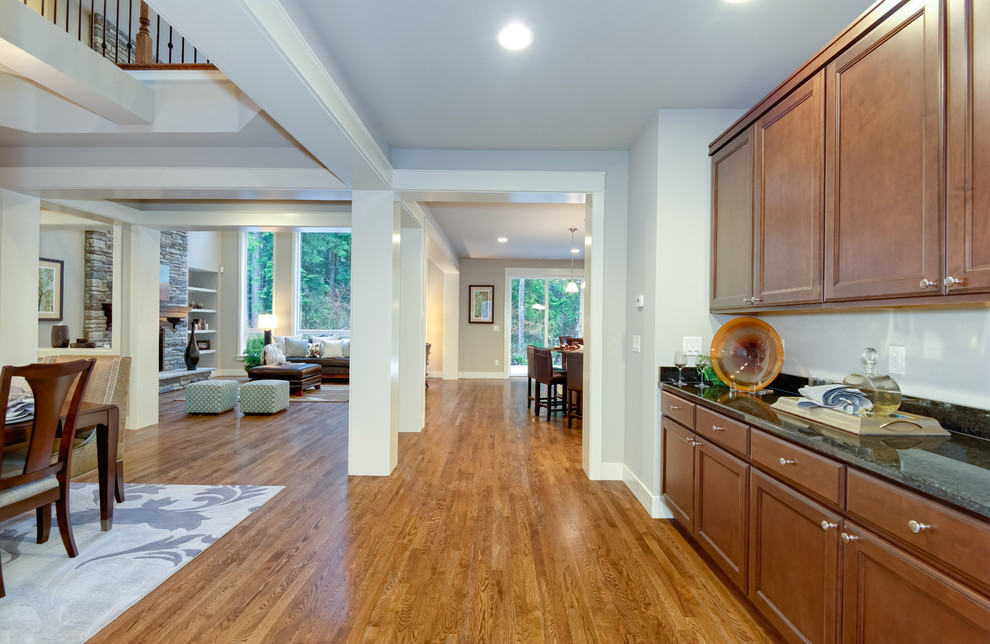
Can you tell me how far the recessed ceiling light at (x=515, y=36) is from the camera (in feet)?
7.24

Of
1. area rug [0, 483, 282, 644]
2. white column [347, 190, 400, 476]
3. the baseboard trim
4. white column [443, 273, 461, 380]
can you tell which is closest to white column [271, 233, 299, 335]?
white column [443, 273, 461, 380]

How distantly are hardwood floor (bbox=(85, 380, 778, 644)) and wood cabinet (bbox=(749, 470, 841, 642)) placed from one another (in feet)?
0.81

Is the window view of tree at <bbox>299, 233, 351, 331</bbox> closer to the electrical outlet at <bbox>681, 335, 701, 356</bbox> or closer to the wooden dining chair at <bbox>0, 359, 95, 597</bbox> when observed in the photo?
the wooden dining chair at <bbox>0, 359, 95, 597</bbox>

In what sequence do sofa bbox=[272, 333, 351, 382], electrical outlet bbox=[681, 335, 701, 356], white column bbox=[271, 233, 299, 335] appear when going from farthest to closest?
white column bbox=[271, 233, 299, 335] < sofa bbox=[272, 333, 351, 382] < electrical outlet bbox=[681, 335, 701, 356]

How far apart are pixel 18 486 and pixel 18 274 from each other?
10.1ft

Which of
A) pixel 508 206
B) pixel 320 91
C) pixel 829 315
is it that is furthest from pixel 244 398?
pixel 829 315

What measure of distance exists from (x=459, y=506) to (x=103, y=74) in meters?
3.36

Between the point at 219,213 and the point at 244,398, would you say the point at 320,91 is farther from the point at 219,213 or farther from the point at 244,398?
the point at 244,398

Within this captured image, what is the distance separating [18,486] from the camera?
211cm

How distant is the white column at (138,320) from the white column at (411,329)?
285 centimetres

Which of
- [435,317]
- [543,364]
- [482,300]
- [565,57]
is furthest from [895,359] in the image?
[435,317]

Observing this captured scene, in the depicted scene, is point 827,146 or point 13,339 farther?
point 13,339

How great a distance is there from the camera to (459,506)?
3.14 meters

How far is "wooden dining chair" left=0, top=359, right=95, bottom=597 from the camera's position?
207cm
